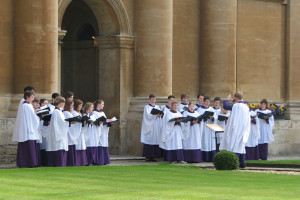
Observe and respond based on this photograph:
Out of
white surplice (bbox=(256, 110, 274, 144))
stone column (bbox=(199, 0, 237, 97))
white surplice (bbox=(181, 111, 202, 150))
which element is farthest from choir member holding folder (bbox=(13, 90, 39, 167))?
stone column (bbox=(199, 0, 237, 97))

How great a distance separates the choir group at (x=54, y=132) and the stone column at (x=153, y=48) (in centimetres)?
469

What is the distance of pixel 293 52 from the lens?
31.7 metres

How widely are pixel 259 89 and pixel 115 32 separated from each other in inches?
273

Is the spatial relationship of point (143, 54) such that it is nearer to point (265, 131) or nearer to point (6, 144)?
point (265, 131)

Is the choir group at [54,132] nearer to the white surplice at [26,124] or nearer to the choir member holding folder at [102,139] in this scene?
the white surplice at [26,124]

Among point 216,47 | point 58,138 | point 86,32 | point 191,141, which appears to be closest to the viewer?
point 58,138

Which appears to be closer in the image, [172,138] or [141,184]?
[141,184]

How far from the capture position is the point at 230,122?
21297 mm

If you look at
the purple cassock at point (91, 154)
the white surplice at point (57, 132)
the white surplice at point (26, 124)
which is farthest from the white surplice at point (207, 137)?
the white surplice at point (26, 124)

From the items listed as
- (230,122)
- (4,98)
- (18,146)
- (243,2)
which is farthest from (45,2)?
(243,2)

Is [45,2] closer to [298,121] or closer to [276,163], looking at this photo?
[276,163]

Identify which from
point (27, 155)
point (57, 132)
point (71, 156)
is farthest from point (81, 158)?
point (27, 155)

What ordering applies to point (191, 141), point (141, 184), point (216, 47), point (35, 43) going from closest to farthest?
point (141, 184) < point (35, 43) < point (191, 141) < point (216, 47)

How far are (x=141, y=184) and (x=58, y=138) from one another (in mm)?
5428
